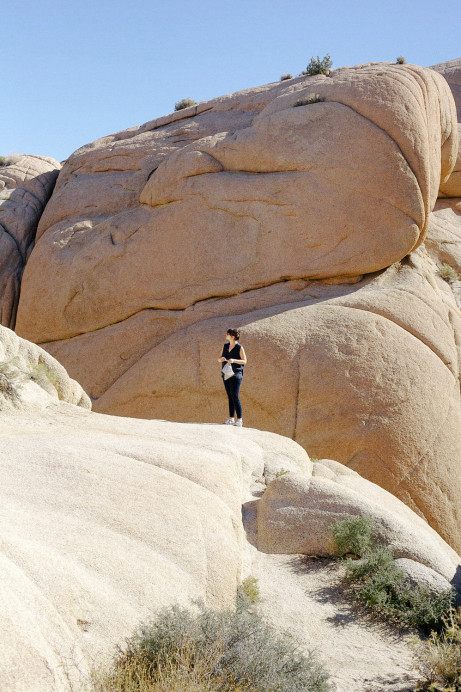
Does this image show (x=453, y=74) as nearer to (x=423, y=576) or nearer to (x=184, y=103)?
(x=184, y=103)

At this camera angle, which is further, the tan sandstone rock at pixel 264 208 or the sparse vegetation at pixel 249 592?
the tan sandstone rock at pixel 264 208

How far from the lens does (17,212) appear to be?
1941 centimetres

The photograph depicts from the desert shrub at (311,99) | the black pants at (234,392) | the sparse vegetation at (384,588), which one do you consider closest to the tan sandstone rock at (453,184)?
the desert shrub at (311,99)

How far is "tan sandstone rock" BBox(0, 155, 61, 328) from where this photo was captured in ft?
Result: 60.7

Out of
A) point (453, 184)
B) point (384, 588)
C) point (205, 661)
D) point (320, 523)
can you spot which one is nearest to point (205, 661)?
point (205, 661)

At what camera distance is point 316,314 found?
1422 centimetres

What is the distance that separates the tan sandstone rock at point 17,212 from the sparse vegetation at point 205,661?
1511cm

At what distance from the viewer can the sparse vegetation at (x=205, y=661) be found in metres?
4.03

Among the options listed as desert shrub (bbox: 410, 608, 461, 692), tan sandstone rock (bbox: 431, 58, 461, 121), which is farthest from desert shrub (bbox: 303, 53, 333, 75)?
desert shrub (bbox: 410, 608, 461, 692)

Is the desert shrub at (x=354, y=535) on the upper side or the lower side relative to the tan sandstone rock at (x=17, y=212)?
lower

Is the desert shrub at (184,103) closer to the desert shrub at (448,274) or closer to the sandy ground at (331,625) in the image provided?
the desert shrub at (448,274)

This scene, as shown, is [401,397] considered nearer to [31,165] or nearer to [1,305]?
[1,305]

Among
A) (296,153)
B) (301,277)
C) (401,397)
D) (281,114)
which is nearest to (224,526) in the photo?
(401,397)

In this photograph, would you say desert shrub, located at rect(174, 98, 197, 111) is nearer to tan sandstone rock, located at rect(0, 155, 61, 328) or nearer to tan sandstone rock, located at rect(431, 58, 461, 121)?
tan sandstone rock, located at rect(0, 155, 61, 328)
